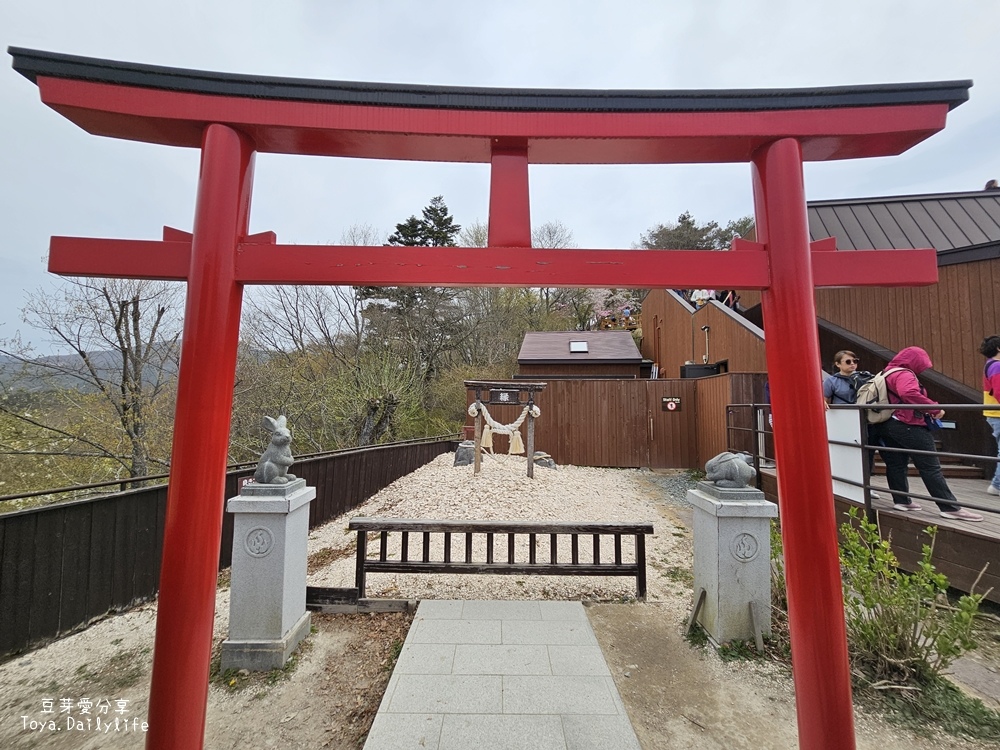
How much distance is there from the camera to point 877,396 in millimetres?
3855

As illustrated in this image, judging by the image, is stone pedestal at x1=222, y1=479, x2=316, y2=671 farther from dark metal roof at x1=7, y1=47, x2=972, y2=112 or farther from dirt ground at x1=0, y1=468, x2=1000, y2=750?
dark metal roof at x1=7, y1=47, x2=972, y2=112

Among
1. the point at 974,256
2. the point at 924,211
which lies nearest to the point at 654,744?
the point at 974,256

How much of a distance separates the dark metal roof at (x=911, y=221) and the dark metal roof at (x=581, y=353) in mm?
7327

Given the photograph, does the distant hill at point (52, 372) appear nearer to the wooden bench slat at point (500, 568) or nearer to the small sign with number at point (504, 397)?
the small sign with number at point (504, 397)

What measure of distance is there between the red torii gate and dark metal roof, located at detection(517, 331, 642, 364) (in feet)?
42.5

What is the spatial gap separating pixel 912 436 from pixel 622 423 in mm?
7321

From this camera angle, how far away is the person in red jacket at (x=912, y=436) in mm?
3562

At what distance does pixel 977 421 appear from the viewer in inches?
213

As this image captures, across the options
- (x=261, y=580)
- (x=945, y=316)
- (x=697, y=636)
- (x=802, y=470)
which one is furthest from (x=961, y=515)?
(x=261, y=580)

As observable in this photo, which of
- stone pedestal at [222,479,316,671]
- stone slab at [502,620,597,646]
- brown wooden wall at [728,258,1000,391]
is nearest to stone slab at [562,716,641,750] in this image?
stone slab at [502,620,597,646]

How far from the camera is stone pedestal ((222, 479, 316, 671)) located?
2.73 metres

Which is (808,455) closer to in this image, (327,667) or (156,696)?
(156,696)

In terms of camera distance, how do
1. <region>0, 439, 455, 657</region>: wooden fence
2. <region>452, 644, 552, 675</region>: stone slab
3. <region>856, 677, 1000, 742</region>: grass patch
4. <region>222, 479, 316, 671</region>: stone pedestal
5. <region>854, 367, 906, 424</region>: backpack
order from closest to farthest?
<region>856, 677, 1000, 742</region>: grass patch < <region>452, 644, 552, 675</region>: stone slab < <region>222, 479, 316, 671</region>: stone pedestal < <region>0, 439, 455, 657</region>: wooden fence < <region>854, 367, 906, 424</region>: backpack

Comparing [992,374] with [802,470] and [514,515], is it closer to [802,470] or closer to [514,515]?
[802,470]
